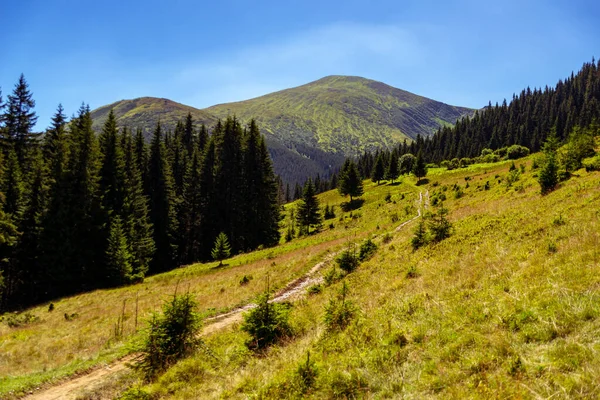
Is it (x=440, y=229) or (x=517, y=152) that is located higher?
(x=517, y=152)

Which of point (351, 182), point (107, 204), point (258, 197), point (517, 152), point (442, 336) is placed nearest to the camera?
point (442, 336)

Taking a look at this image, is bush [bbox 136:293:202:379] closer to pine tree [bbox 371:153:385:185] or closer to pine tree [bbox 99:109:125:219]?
pine tree [bbox 99:109:125:219]

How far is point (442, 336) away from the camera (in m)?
6.75

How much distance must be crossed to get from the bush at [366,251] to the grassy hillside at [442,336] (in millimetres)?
3108

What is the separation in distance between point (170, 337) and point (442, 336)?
8.25m

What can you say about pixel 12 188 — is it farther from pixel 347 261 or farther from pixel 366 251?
pixel 366 251

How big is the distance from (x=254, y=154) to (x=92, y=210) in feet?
81.7

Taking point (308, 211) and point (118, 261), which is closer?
point (118, 261)

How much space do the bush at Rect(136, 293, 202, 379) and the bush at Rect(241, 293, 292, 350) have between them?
189cm

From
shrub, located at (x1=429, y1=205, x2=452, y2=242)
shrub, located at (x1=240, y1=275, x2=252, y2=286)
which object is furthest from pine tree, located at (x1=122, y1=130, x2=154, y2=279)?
shrub, located at (x1=429, y1=205, x2=452, y2=242)

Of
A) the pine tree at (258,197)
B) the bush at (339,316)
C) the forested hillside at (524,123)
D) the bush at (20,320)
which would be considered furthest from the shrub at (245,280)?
the forested hillside at (524,123)

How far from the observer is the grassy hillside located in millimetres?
5160

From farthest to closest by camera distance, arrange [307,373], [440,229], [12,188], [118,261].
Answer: [12,188]
[118,261]
[440,229]
[307,373]

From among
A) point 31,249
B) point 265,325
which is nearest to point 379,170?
point 31,249
